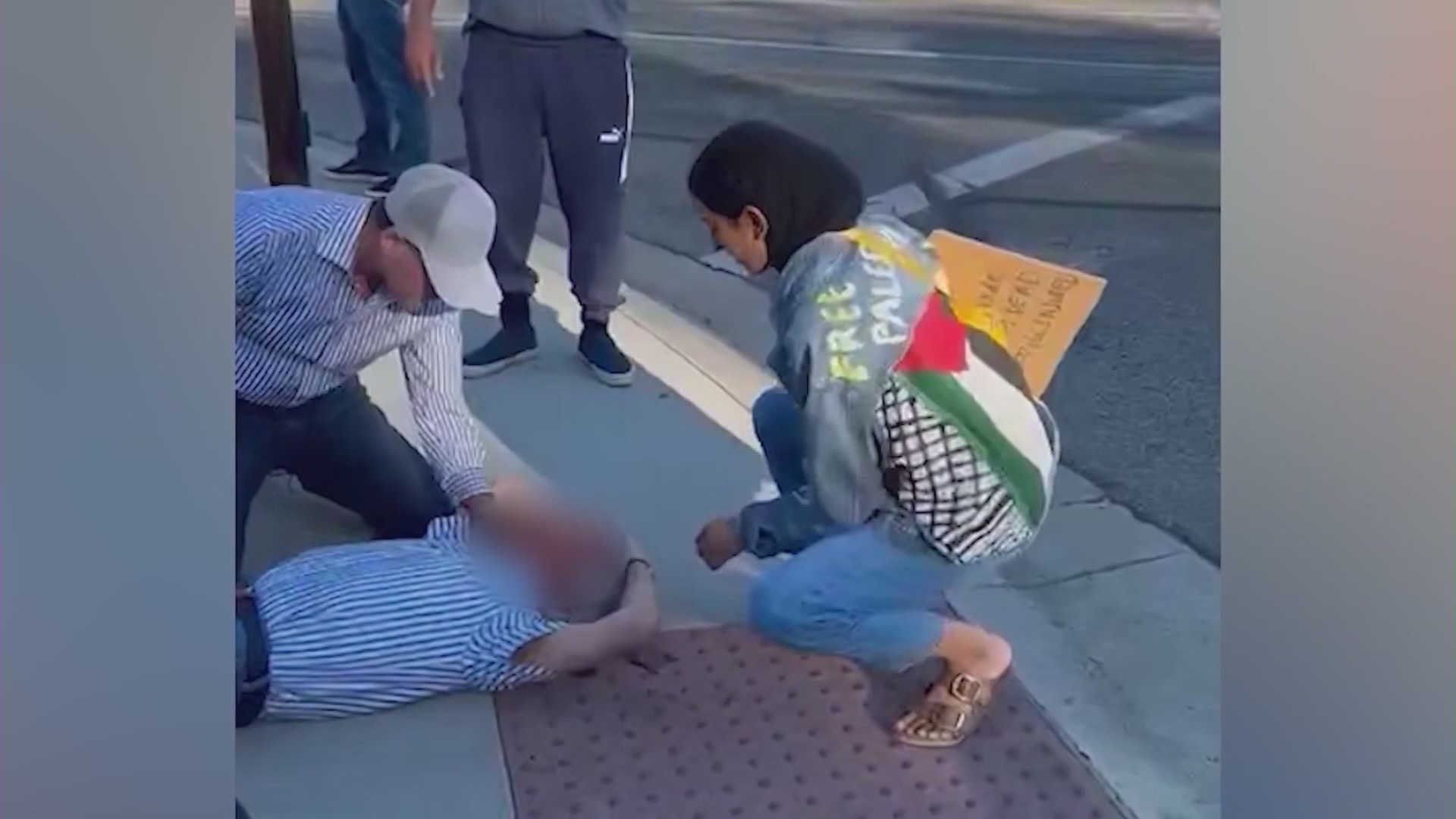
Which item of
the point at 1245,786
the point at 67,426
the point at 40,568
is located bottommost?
the point at 1245,786

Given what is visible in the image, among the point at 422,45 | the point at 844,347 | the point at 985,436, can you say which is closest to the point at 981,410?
the point at 985,436

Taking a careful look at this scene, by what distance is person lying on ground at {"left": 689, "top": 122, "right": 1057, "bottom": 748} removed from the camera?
1.67 meters

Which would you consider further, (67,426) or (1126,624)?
(1126,624)

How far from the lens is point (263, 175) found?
163 centimetres

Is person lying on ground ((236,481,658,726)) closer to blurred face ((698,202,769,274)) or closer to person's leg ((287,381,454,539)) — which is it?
person's leg ((287,381,454,539))

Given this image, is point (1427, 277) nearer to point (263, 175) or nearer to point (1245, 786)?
point (1245, 786)

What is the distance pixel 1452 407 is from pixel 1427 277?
0.11m

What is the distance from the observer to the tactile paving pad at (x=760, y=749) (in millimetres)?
1668

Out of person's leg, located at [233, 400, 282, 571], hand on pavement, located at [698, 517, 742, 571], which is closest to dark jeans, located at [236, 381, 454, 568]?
person's leg, located at [233, 400, 282, 571]

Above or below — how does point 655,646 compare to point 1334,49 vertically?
below

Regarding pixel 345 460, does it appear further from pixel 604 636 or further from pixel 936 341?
pixel 936 341

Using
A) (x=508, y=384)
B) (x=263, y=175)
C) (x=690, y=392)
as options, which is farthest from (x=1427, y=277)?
(x=263, y=175)

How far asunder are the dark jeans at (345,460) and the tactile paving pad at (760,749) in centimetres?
19

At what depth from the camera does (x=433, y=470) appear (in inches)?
65.5
